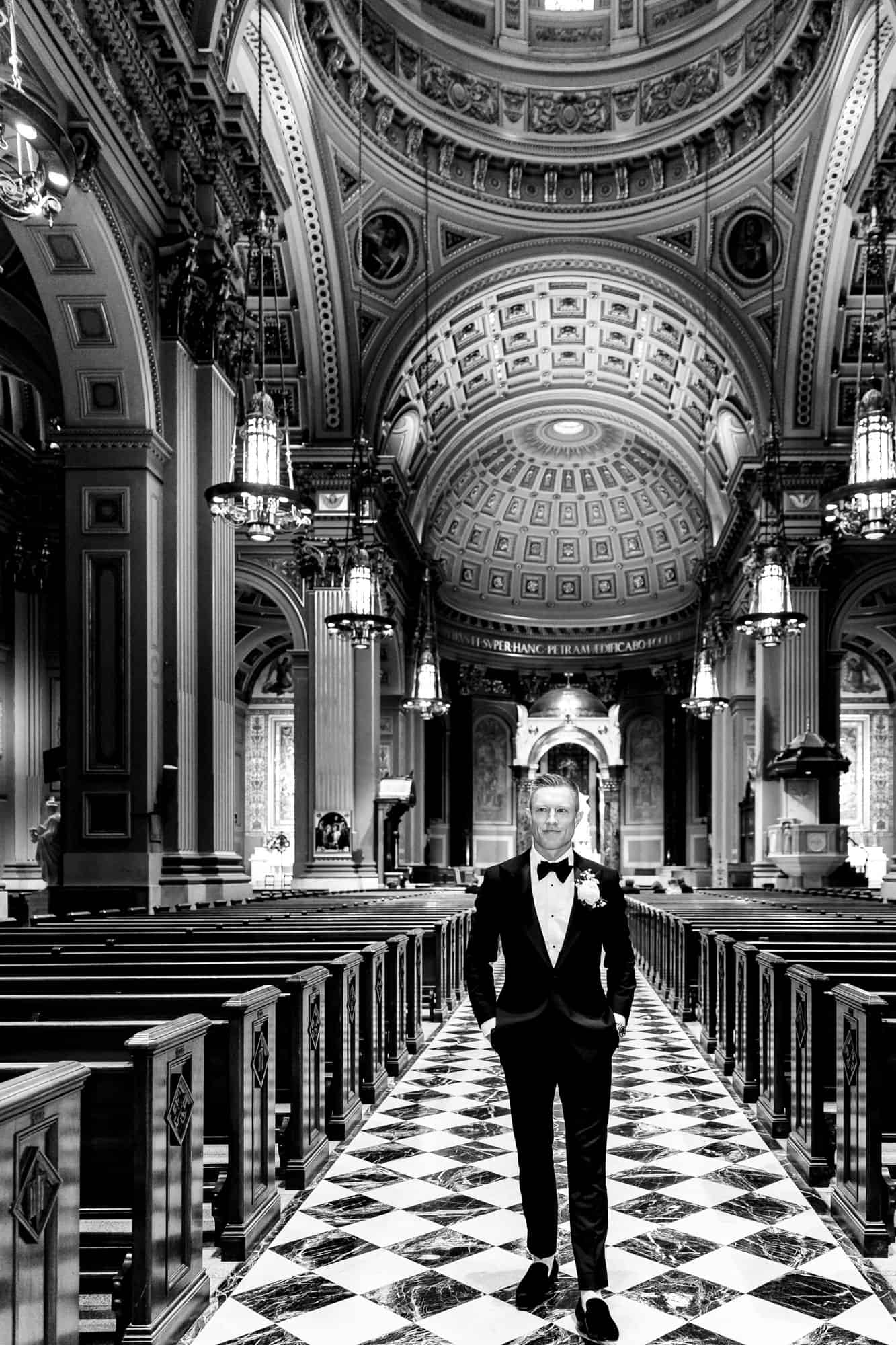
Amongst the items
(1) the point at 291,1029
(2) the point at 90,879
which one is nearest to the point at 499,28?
(2) the point at 90,879

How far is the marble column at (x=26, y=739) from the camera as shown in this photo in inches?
688

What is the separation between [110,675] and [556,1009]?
7739 mm

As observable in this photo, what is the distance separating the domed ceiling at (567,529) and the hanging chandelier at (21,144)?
23917mm

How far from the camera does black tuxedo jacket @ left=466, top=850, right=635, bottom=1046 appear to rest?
3.57 meters

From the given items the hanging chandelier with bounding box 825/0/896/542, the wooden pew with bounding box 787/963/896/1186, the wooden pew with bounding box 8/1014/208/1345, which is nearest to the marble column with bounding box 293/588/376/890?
the hanging chandelier with bounding box 825/0/896/542

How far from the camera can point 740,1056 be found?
7.53 m

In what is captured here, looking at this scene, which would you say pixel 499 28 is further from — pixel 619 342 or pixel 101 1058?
pixel 101 1058

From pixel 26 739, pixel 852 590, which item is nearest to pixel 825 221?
pixel 852 590

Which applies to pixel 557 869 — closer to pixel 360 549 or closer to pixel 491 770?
pixel 360 549

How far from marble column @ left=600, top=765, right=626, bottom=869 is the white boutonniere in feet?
105

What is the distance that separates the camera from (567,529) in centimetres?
3400

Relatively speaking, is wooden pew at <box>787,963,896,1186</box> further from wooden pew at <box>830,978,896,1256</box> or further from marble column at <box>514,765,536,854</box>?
marble column at <box>514,765,536,854</box>

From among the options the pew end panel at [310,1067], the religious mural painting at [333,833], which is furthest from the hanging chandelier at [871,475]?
the religious mural painting at [333,833]

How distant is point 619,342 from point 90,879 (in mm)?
18331
